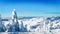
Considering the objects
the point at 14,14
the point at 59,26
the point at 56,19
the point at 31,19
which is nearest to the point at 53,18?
the point at 56,19

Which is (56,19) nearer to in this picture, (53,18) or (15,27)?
(53,18)

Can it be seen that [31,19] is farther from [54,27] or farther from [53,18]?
[54,27]

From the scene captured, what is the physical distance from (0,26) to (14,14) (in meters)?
2.68

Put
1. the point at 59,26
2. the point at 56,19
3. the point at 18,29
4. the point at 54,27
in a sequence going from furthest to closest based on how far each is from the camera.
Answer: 1. the point at 56,19
2. the point at 59,26
3. the point at 54,27
4. the point at 18,29

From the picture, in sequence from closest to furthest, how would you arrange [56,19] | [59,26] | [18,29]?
[18,29] < [59,26] < [56,19]

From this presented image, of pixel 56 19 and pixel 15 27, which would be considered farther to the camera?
pixel 56 19

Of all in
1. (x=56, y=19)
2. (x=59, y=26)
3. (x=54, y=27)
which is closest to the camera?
(x=54, y=27)

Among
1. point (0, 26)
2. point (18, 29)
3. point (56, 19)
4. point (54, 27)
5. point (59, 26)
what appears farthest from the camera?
point (56, 19)

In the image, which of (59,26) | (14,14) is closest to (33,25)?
(59,26)

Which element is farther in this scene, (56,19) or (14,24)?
(56,19)

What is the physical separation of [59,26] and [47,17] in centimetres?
757

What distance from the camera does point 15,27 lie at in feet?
78.6

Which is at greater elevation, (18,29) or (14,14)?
(14,14)

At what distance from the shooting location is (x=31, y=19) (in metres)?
47.6
